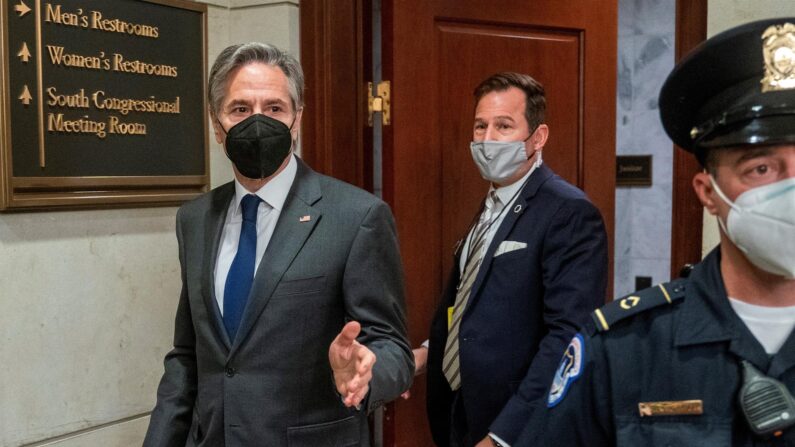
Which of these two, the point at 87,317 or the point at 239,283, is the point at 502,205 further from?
the point at 87,317

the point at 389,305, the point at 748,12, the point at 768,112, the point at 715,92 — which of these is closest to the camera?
the point at 768,112

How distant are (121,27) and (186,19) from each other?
0.23m

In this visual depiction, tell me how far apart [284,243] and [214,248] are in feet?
0.59

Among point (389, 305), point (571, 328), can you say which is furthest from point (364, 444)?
point (571, 328)

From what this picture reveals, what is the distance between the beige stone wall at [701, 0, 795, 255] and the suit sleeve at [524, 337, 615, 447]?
3.43 feet

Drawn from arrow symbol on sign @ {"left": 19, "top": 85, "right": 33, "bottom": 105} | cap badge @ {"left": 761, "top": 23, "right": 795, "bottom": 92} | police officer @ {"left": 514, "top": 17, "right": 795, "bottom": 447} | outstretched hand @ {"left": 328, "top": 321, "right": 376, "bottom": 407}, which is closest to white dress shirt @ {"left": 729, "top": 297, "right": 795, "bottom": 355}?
police officer @ {"left": 514, "top": 17, "right": 795, "bottom": 447}

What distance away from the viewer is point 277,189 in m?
1.83

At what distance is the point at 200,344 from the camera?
70.1 inches

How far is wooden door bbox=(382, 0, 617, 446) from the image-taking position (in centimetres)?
263

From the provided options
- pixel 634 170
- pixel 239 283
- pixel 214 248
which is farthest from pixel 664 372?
pixel 634 170

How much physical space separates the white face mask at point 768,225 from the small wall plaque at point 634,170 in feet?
11.9

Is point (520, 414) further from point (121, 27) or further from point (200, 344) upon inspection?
point (121, 27)

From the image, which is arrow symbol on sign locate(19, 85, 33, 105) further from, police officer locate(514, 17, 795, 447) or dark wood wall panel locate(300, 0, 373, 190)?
police officer locate(514, 17, 795, 447)

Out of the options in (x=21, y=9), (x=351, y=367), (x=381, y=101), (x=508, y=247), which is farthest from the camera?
(x=381, y=101)
